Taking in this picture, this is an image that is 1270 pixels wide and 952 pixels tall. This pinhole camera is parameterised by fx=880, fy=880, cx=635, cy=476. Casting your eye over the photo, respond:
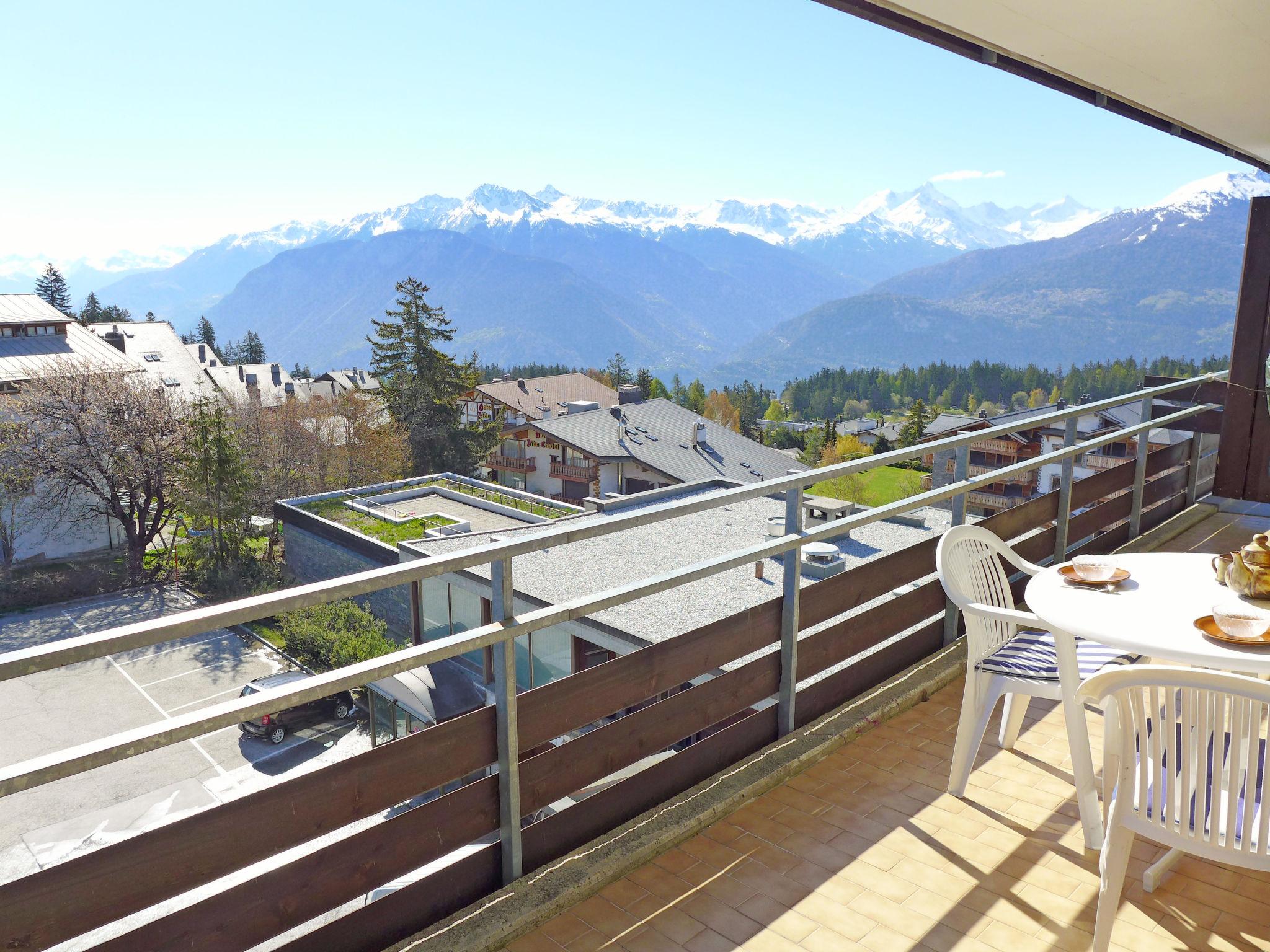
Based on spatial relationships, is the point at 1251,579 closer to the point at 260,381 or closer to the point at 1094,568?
the point at 1094,568

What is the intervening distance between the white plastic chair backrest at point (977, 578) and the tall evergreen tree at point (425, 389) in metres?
38.5

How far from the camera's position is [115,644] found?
129 centimetres

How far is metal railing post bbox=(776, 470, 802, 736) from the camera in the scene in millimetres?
2502

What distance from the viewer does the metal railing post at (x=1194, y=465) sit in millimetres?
5762

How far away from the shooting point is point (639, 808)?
7.67ft

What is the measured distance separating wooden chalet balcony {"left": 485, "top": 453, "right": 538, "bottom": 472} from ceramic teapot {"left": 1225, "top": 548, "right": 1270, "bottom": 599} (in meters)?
39.9

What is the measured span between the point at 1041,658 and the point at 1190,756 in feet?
3.07

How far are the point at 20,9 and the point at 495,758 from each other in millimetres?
226657

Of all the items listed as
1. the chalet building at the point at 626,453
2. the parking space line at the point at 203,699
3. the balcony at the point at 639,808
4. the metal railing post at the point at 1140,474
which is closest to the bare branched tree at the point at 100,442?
the parking space line at the point at 203,699

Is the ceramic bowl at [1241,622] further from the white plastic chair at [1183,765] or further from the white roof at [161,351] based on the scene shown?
the white roof at [161,351]

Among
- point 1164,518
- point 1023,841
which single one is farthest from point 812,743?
point 1164,518

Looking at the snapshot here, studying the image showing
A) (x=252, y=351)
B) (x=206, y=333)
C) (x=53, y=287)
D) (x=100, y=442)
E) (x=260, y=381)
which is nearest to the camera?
(x=100, y=442)

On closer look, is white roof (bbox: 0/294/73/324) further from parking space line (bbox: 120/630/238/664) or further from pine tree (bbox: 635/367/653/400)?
pine tree (bbox: 635/367/653/400)

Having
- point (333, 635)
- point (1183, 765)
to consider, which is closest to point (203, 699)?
point (333, 635)
